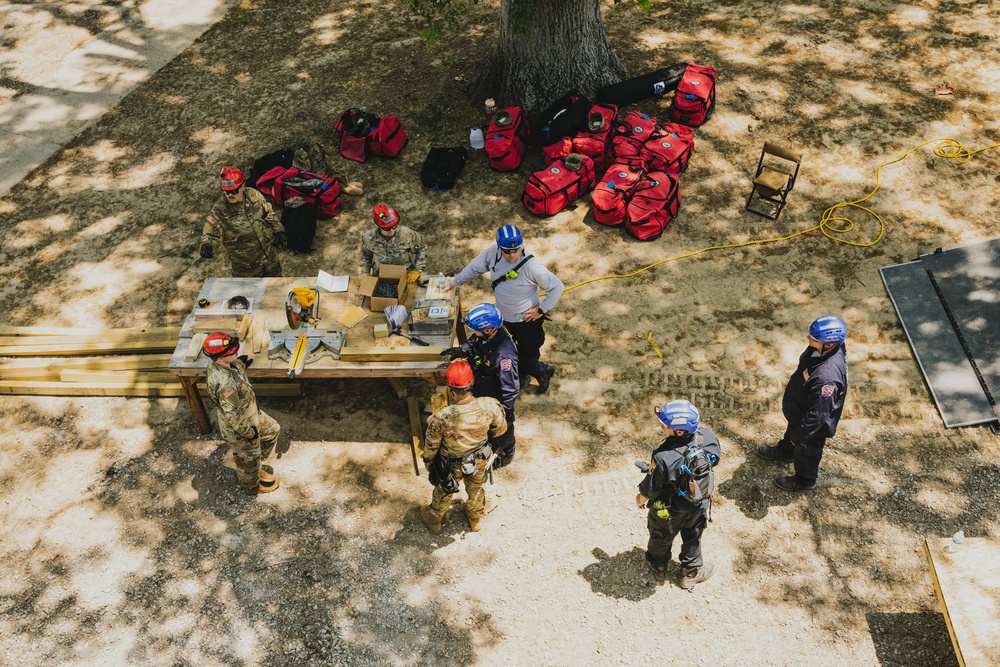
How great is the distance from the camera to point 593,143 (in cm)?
1014

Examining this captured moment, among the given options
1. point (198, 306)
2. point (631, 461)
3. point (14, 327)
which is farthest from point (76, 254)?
A: point (631, 461)

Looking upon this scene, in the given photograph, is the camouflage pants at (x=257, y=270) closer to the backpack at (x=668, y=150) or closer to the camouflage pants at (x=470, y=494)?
the camouflage pants at (x=470, y=494)

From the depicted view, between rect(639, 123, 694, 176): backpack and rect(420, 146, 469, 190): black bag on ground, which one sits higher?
rect(639, 123, 694, 176): backpack

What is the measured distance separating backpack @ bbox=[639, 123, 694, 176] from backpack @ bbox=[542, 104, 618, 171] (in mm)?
570

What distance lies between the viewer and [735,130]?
35.8 feet

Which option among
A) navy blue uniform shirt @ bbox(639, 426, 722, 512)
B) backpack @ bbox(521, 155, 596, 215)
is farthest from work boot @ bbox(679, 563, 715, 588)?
backpack @ bbox(521, 155, 596, 215)

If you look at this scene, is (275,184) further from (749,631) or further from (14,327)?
(749,631)

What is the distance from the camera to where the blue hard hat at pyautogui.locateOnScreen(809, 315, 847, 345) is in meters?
5.99

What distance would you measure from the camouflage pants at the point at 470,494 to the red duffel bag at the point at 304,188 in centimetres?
506

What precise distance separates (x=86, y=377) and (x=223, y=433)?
107 inches

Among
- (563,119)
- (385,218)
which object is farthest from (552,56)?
(385,218)

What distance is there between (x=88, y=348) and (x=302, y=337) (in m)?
3.14

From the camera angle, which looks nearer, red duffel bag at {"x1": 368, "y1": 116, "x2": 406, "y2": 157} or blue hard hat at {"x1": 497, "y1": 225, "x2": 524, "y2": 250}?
blue hard hat at {"x1": 497, "y1": 225, "x2": 524, "y2": 250}

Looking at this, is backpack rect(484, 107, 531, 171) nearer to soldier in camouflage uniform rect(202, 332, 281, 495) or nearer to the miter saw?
the miter saw
